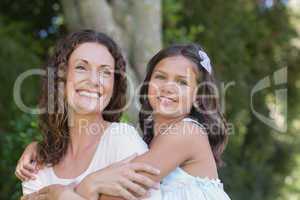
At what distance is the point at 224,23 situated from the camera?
21.3 feet

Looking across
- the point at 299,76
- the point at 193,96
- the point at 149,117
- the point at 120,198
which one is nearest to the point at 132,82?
the point at 149,117

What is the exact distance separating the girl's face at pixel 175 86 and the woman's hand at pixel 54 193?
2.17 feet

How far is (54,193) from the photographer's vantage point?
205cm

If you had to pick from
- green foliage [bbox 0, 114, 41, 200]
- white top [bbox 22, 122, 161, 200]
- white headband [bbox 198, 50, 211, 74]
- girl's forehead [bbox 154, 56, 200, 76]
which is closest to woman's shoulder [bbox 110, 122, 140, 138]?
white top [bbox 22, 122, 161, 200]

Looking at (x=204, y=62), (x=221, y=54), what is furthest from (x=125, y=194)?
(x=221, y=54)

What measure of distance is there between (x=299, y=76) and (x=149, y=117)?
5.59 meters

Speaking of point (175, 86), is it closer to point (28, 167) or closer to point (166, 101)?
point (166, 101)

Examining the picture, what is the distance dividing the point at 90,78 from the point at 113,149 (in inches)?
12.2

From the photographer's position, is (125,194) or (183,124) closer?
(125,194)

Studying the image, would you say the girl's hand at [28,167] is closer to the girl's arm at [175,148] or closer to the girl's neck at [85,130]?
the girl's neck at [85,130]

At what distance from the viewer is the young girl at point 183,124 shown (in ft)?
7.10

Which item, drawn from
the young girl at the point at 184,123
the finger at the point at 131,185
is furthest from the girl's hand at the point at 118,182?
the young girl at the point at 184,123

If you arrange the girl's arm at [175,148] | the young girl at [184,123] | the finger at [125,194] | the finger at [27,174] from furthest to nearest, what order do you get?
the finger at [27,174] → the young girl at [184,123] → the girl's arm at [175,148] → the finger at [125,194]

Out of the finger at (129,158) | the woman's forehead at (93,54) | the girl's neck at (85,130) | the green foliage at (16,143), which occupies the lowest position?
the green foliage at (16,143)
